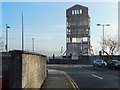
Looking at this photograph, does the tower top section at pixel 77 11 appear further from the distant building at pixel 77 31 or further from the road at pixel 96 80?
the road at pixel 96 80

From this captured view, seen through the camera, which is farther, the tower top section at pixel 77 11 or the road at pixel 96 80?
the tower top section at pixel 77 11

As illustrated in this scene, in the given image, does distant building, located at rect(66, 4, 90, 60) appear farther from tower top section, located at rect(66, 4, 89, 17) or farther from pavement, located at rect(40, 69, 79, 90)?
pavement, located at rect(40, 69, 79, 90)

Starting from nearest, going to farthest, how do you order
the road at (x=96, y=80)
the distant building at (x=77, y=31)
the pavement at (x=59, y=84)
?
the pavement at (x=59, y=84)
the road at (x=96, y=80)
the distant building at (x=77, y=31)

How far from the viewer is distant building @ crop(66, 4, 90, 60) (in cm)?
9731

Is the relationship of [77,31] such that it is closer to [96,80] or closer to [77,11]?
[77,11]

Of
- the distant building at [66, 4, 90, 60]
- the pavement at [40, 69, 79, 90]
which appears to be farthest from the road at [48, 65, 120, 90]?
the distant building at [66, 4, 90, 60]

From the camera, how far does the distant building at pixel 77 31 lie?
97.3 metres

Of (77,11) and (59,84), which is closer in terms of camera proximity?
(59,84)

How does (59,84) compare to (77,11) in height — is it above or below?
below

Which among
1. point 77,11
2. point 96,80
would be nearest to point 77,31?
point 77,11

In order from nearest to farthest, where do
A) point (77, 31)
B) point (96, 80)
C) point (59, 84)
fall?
point (59, 84)
point (96, 80)
point (77, 31)

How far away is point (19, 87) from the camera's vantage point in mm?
9961

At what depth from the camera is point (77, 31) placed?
97.4m

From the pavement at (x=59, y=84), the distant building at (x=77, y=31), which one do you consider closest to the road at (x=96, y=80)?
the pavement at (x=59, y=84)
